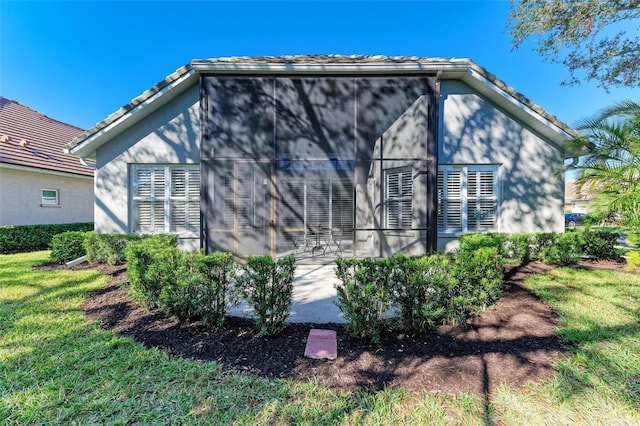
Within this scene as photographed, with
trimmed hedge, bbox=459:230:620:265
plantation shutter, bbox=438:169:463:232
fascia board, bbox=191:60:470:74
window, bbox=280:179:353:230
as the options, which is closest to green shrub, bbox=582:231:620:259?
trimmed hedge, bbox=459:230:620:265

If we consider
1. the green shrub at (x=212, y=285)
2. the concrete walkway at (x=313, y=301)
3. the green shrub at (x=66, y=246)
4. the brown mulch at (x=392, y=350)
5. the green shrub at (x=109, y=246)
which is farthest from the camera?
the green shrub at (x=66, y=246)

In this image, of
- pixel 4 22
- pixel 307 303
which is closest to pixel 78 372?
pixel 307 303

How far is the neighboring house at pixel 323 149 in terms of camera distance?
6891 millimetres

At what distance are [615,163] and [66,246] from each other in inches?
520

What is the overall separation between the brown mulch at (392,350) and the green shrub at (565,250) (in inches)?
150

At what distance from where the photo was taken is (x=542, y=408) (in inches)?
83.7

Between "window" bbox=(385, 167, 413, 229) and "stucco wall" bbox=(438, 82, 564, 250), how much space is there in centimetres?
142

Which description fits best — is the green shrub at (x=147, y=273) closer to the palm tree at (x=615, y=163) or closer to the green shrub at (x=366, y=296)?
the green shrub at (x=366, y=296)

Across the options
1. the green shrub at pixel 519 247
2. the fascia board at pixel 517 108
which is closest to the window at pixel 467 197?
the green shrub at pixel 519 247

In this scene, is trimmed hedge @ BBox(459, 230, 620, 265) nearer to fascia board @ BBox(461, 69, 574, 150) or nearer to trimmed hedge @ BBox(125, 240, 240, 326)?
fascia board @ BBox(461, 69, 574, 150)

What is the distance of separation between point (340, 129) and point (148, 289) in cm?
614

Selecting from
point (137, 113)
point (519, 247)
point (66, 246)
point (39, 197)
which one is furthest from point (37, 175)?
point (519, 247)

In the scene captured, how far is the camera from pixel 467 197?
Result: 7922 millimetres

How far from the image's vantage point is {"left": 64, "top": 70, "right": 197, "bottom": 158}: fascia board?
7.17 meters
